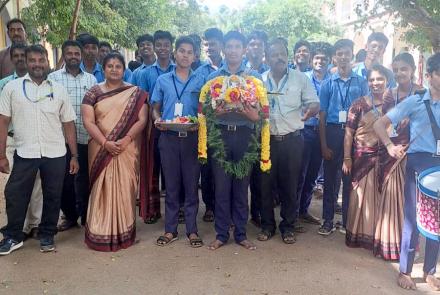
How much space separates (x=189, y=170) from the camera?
178 inches

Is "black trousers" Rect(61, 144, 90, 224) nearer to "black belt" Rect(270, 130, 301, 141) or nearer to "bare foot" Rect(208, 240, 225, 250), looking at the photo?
"bare foot" Rect(208, 240, 225, 250)

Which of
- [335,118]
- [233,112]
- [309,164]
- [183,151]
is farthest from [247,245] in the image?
[335,118]

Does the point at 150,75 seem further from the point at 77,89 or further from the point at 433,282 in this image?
the point at 433,282

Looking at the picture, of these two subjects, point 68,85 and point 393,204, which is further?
point 68,85

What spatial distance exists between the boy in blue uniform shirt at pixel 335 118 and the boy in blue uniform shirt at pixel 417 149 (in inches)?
45.0

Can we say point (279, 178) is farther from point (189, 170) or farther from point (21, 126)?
point (21, 126)

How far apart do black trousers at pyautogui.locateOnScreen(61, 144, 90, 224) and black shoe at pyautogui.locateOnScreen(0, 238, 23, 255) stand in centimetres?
73

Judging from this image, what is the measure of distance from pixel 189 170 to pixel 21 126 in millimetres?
1619

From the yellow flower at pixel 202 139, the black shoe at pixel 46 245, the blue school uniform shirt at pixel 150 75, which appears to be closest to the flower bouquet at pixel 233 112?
the yellow flower at pixel 202 139

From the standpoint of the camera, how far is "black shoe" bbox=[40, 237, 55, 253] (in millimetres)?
4389

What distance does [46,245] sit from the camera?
4406mm

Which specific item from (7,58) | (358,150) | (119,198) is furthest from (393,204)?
(7,58)

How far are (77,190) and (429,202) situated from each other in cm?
356

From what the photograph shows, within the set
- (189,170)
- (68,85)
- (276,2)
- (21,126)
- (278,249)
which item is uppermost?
(276,2)
